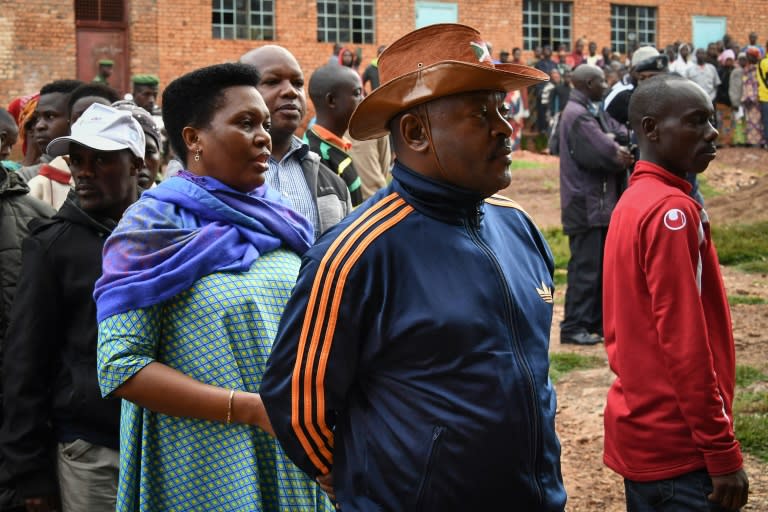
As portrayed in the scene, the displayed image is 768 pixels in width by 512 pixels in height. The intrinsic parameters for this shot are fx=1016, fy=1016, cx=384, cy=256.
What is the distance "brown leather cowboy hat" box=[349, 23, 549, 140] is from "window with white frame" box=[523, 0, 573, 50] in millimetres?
26324

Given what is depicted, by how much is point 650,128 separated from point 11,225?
2.64 m

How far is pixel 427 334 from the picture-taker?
7.79 ft

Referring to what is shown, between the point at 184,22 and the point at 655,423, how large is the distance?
72.2 feet

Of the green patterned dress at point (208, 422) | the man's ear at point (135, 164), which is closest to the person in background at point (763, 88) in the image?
the man's ear at point (135, 164)

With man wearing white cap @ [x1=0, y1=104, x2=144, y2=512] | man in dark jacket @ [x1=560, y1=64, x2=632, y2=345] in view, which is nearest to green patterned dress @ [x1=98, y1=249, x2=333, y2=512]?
man wearing white cap @ [x1=0, y1=104, x2=144, y2=512]

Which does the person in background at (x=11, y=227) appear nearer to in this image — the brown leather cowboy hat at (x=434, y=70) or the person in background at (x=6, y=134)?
the person in background at (x=6, y=134)

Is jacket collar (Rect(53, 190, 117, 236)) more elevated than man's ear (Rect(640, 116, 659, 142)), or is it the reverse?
man's ear (Rect(640, 116, 659, 142))

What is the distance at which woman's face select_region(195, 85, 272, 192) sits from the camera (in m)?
3.17

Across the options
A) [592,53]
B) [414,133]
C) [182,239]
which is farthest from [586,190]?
[592,53]

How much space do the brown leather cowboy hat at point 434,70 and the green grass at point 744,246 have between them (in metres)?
10.8

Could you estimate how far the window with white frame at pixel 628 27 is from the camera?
2936 cm

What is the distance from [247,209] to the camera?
124 inches

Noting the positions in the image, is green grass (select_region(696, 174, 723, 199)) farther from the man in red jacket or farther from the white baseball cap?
the white baseball cap

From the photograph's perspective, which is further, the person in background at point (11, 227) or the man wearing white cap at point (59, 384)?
the person in background at point (11, 227)
